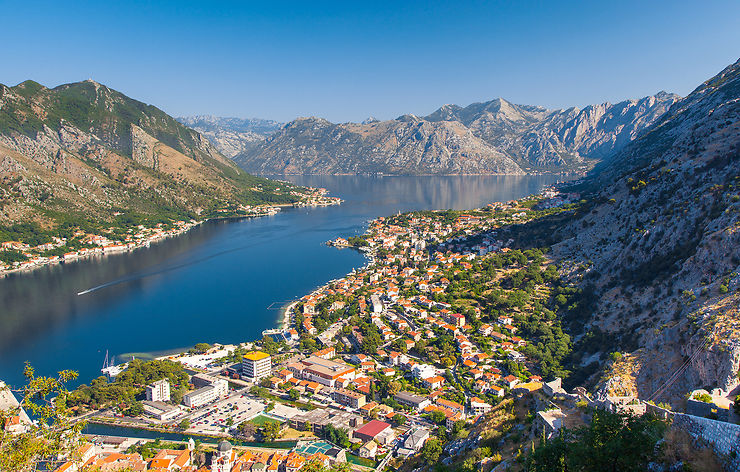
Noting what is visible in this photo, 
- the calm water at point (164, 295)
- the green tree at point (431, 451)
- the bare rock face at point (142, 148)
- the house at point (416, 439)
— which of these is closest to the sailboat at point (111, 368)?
the calm water at point (164, 295)

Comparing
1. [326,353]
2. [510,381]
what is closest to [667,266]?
[510,381]

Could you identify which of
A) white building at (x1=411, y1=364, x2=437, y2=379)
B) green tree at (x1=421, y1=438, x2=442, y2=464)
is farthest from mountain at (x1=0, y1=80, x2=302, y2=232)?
green tree at (x1=421, y1=438, x2=442, y2=464)

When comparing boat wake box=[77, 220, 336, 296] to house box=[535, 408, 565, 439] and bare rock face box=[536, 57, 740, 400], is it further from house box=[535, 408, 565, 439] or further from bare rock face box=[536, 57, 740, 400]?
house box=[535, 408, 565, 439]

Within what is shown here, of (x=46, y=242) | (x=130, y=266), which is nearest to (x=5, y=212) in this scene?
(x=46, y=242)

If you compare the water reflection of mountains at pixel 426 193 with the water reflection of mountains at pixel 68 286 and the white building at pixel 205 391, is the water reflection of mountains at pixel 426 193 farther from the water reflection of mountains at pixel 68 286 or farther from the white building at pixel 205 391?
the white building at pixel 205 391

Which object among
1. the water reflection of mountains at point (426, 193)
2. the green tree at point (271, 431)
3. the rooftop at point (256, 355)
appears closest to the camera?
the green tree at point (271, 431)

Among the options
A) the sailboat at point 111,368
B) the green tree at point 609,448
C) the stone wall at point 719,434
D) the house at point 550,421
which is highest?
the stone wall at point 719,434
